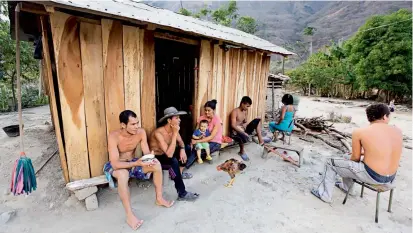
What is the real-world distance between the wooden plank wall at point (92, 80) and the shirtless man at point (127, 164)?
367 mm

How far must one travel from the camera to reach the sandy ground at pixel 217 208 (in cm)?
288

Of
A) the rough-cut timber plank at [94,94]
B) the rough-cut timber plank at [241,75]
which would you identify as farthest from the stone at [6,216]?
the rough-cut timber plank at [241,75]

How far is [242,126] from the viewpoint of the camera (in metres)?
5.46

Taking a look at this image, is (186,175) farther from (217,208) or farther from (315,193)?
(315,193)

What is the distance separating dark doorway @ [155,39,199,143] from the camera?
5.52m

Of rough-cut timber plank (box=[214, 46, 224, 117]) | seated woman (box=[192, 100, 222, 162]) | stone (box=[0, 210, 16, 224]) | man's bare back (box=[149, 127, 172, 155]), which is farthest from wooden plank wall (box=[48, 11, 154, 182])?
rough-cut timber plank (box=[214, 46, 224, 117])

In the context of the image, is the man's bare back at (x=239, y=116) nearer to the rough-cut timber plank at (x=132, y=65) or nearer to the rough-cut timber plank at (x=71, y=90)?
the rough-cut timber plank at (x=132, y=65)

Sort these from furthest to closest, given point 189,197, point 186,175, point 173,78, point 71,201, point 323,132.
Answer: point 323,132
point 173,78
point 186,175
point 189,197
point 71,201

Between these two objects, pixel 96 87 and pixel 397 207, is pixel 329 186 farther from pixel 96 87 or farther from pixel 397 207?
pixel 96 87

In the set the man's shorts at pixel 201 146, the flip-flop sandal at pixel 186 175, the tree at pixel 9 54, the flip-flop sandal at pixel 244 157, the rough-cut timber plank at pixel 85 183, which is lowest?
the flip-flop sandal at pixel 186 175

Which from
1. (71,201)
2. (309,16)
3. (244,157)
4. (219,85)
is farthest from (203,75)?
(309,16)

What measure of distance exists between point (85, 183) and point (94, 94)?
3.91 feet

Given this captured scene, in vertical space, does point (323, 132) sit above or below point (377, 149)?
below

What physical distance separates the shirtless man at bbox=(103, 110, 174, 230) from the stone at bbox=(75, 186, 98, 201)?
0.96ft
